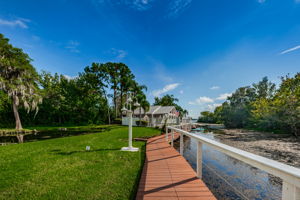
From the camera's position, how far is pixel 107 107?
85.3 feet

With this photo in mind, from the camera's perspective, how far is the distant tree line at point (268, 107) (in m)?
15.0

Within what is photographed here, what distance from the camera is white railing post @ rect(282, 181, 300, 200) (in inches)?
37.2

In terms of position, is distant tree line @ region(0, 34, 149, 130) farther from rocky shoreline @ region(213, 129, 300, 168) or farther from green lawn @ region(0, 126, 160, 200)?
green lawn @ region(0, 126, 160, 200)

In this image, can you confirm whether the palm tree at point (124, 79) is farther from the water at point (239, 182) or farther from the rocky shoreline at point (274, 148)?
the water at point (239, 182)

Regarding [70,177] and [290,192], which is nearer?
[290,192]

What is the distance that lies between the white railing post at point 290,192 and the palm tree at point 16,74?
20320 millimetres

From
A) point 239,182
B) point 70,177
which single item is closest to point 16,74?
point 70,177

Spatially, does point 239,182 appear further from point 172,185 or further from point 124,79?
point 124,79

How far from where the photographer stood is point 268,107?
19.2m

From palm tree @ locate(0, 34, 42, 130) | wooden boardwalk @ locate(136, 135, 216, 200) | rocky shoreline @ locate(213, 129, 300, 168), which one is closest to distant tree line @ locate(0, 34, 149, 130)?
palm tree @ locate(0, 34, 42, 130)

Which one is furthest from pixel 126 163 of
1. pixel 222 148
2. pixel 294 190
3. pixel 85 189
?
pixel 294 190

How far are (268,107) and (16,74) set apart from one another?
113ft

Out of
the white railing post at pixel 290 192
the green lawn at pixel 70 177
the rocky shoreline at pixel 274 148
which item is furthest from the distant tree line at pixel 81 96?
the white railing post at pixel 290 192

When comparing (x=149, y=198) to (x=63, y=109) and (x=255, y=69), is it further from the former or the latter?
(x=63, y=109)
